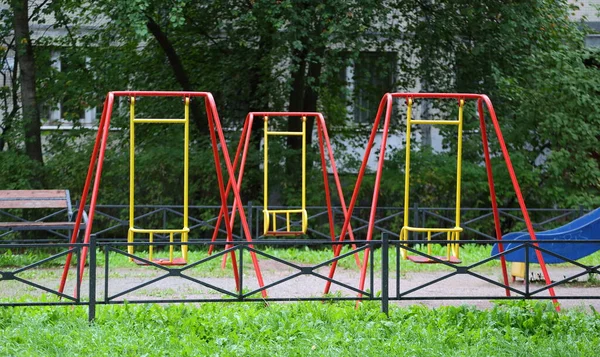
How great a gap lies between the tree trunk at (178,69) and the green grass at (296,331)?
8845 millimetres

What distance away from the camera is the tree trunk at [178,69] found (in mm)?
16297

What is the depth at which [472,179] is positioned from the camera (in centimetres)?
1648

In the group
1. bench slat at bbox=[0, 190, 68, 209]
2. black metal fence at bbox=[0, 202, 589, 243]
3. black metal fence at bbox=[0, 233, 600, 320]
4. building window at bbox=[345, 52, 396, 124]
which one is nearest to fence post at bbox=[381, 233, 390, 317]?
black metal fence at bbox=[0, 233, 600, 320]

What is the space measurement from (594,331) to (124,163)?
1080cm

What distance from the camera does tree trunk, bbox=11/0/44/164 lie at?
672 inches

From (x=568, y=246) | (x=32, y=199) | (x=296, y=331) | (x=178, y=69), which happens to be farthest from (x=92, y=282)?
(x=178, y=69)

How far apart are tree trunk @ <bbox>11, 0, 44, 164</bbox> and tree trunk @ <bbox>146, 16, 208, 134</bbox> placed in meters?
2.36

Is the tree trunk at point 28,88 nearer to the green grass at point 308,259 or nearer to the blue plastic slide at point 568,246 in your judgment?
the green grass at point 308,259

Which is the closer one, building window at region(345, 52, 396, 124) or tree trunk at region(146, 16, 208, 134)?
tree trunk at region(146, 16, 208, 134)

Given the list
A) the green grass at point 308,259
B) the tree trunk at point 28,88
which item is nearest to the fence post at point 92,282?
the green grass at point 308,259

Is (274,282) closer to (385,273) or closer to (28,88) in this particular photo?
(385,273)

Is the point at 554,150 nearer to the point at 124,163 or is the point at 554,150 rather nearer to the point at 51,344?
the point at 124,163

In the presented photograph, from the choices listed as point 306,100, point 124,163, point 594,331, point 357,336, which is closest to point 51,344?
point 357,336

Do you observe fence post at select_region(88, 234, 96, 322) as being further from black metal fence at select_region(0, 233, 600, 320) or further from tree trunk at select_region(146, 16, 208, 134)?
tree trunk at select_region(146, 16, 208, 134)
